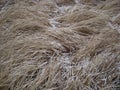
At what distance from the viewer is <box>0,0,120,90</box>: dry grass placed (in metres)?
1.70

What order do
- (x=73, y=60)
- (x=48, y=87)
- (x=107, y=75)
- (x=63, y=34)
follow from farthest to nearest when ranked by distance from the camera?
1. (x=63, y=34)
2. (x=73, y=60)
3. (x=107, y=75)
4. (x=48, y=87)

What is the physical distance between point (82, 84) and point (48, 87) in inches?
10.2

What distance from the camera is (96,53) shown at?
197cm

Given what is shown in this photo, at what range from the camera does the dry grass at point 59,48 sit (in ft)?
5.58

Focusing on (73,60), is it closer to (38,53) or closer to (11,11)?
(38,53)

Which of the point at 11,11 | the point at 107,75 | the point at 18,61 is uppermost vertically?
the point at 11,11

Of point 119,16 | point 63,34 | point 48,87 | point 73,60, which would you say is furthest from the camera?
point 119,16

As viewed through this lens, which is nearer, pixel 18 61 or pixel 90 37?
pixel 18 61

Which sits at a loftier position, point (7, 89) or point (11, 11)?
point (11, 11)

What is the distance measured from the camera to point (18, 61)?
1.84 metres

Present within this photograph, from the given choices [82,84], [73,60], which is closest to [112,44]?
[73,60]

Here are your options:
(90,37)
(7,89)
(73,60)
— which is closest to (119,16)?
(90,37)

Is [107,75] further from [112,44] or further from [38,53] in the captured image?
[38,53]

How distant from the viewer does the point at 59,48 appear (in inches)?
80.2
